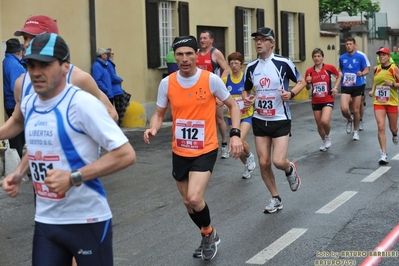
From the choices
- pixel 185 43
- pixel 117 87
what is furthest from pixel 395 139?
pixel 185 43

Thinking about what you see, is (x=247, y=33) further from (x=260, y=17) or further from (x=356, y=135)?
(x=356, y=135)

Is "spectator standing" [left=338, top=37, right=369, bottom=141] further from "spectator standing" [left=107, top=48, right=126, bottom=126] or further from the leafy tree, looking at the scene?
the leafy tree

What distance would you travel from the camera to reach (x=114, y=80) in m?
17.2

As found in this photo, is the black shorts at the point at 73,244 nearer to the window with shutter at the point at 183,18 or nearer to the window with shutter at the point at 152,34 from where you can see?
the window with shutter at the point at 152,34

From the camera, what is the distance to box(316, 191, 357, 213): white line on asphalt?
8.75 meters

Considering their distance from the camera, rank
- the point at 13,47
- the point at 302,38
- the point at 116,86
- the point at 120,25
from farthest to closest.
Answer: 1. the point at 302,38
2. the point at 120,25
3. the point at 116,86
4. the point at 13,47

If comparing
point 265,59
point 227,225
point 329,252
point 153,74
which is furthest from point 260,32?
point 153,74

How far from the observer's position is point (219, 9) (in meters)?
23.5

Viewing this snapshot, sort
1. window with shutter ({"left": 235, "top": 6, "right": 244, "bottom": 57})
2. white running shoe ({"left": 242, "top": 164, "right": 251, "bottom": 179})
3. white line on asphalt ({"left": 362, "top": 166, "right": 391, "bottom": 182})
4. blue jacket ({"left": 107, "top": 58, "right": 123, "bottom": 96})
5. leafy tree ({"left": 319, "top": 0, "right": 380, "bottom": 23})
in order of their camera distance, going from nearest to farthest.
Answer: white line on asphalt ({"left": 362, "top": 166, "right": 391, "bottom": 182}) → white running shoe ({"left": 242, "top": 164, "right": 251, "bottom": 179}) → blue jacket ({"left": 107, "top": 58, "right": 123, "bottom": 96}) → window with shutter ({"left": 235, "top": 6, "right": 244, "bottom": 57}) → leafy tree ({"left": 319, "top": 0, "right": 380, "bottom": 23})

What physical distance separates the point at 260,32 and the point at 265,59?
461 millimetres

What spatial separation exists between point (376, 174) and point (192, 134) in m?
5.09

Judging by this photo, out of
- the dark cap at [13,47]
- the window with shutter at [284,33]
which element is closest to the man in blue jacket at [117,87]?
the dark cap at [13,47]

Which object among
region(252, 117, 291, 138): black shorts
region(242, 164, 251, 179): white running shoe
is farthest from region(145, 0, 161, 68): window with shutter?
region(252, 117, 291, 138): black shorts

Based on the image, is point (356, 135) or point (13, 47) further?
point (356, 135)
